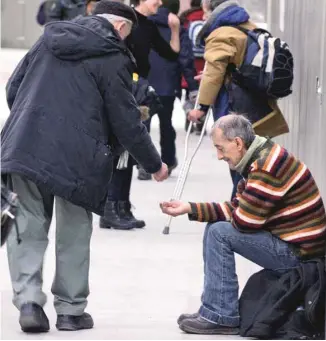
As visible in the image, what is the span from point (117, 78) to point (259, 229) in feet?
3.43

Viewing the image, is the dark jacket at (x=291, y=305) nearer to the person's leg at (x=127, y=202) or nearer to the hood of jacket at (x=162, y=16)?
the person's leg at (x=127, y=202)

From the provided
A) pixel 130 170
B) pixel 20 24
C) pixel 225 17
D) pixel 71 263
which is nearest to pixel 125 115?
pixel 71 263

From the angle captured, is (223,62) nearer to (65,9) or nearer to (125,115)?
(125,115)

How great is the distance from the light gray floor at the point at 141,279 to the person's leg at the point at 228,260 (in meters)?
0.13

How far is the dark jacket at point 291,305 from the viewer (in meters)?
7.02

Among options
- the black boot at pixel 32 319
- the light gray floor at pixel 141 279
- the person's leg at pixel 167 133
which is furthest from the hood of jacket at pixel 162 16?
the black boot at pixel 32 319

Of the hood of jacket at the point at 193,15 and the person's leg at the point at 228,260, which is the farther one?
the hood of jacket at the point at 193,15

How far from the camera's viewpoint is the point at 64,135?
7156 mm

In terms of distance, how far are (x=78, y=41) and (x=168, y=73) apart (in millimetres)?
5739

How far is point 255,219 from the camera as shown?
7113mm

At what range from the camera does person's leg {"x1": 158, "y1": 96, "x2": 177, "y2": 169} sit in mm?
13102

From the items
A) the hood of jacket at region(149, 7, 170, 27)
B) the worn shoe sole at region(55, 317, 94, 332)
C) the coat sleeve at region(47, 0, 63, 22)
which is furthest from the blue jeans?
the coat sleeve at region(47, 0, 63, 22)

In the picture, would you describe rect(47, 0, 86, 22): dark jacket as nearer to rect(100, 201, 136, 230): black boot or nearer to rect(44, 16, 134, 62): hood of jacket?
rect(100, 201, 136, 230): black boot

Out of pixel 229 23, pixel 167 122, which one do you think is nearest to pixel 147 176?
pixel 167 122
